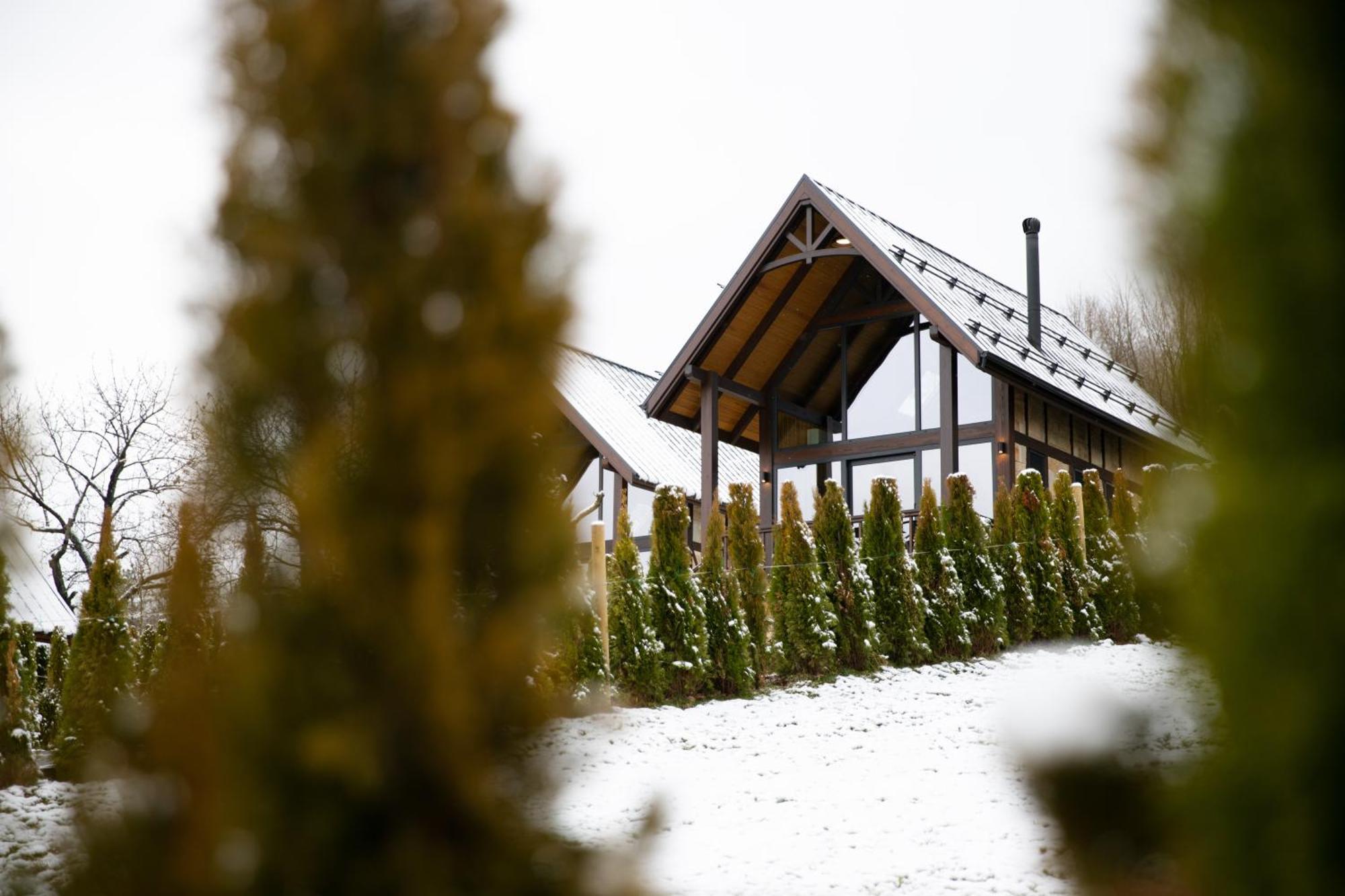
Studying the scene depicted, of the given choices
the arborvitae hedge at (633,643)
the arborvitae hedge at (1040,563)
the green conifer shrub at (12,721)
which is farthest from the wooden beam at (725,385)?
the green conifer shrub at (12,721)

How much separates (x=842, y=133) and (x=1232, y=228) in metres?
29.2

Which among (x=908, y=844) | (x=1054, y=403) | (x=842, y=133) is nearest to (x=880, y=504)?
(x=908, y=844)

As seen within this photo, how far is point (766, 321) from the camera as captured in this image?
711 inches

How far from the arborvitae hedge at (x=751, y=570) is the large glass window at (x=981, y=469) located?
5.76m

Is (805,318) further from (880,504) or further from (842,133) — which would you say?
(842,133)

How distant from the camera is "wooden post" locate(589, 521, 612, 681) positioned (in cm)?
1073

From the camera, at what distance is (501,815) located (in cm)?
205

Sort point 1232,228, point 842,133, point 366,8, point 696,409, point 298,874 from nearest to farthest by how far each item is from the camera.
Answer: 1. point 1232,228
2. point 298,874
3. point 366,8
4. point 696,409
5. point 842,133

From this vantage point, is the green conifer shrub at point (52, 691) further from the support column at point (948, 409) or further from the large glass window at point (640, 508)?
the support column at point (948, 409)

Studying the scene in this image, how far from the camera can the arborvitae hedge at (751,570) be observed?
11.7 m

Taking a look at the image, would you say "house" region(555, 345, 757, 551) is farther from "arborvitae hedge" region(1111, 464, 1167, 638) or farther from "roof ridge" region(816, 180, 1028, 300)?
"arborvitae hedge" region(1111, 464, 1167, 638)

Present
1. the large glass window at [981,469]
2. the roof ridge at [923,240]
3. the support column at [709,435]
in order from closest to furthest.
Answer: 1. the large glass window at [981,469]
2. the roof ridge at [923,240]
3. the support column at [709,435]

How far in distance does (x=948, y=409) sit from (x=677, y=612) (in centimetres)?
691

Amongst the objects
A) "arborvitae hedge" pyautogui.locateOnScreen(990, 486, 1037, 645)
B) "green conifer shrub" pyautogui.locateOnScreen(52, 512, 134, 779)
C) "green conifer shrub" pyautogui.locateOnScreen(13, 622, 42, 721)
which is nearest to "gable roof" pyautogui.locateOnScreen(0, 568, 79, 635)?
"green conifer shrub" pyautogui.locateOnScreen(13, 622, 42, 721)
